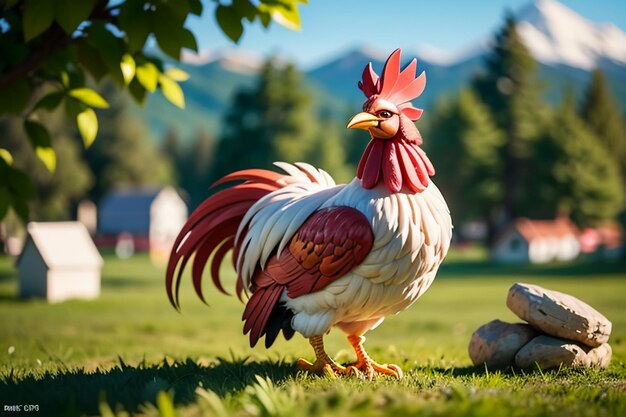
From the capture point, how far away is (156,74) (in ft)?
14.4

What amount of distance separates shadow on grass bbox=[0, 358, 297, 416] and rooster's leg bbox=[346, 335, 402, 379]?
0.48m

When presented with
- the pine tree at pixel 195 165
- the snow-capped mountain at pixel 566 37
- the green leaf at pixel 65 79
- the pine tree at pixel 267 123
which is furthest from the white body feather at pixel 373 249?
the pine tree at pixel 195 165

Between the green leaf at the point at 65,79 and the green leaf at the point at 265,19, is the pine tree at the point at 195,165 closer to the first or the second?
the green leaf at the point at 65,79

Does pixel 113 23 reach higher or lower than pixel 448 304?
higher

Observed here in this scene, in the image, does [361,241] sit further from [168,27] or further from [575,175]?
[575,175]

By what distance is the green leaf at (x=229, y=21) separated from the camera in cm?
357

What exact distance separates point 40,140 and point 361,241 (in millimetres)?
2475

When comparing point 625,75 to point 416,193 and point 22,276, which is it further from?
point 416,193

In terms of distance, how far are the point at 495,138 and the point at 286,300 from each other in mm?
38134

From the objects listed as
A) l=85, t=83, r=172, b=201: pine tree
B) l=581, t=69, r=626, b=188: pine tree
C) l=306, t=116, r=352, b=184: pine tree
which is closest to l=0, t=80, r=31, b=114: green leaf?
l=306, t=116, r=352, b=184: pine tree

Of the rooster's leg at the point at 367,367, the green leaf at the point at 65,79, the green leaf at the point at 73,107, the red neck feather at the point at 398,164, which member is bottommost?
the rooster's leg at the point at 367,367

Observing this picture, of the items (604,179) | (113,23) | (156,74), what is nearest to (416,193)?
(156,74)

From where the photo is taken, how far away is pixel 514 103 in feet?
135

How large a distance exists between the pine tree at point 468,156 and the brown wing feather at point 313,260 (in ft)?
119
